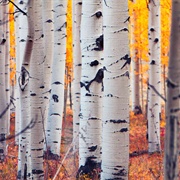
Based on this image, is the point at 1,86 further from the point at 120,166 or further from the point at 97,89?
the point at 120,166

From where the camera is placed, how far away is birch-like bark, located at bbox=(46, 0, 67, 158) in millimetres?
10109

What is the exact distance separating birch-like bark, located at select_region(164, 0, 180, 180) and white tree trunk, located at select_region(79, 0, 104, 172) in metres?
3.83

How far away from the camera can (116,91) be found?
4871mm

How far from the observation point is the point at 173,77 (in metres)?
2.48

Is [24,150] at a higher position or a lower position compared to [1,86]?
lower

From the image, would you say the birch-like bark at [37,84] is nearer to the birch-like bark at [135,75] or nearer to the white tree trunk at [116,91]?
the white tree trunk at [116,91]

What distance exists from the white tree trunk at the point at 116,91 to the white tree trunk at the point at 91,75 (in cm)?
141

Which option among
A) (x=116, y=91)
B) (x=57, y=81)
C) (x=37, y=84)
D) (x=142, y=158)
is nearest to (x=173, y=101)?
(x=116, y=91)

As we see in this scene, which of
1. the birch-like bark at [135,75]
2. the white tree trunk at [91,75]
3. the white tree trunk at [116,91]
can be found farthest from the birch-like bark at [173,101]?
Result: the birch-like bark at [135,75]

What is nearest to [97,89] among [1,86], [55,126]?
[55,126]

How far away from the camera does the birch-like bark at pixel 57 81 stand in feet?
33.2

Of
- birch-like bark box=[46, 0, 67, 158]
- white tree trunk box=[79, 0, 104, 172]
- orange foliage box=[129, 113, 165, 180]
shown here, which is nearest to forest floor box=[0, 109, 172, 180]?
orange foliage box=[129, 113, 165, 180]

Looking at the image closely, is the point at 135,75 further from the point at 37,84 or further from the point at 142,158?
the point at 37,84

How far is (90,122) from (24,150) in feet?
4.70
